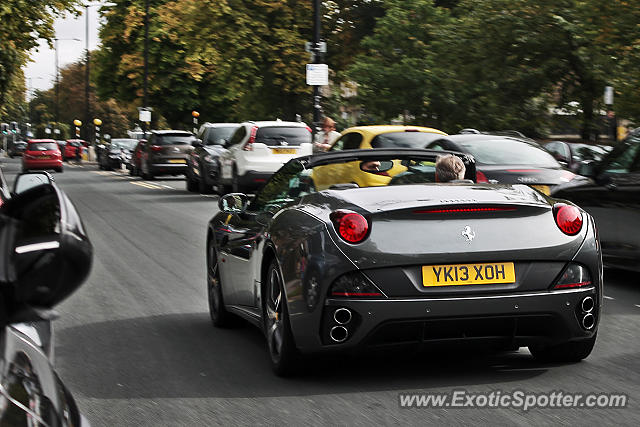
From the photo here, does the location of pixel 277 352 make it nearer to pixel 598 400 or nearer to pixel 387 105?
pixel 598 400

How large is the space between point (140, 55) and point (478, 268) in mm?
59870

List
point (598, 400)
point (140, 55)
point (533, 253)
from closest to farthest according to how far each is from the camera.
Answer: point (598, 400), point (533, 253), point (140, 55)

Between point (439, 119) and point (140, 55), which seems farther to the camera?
point (140, 55)

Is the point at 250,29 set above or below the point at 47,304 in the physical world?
above

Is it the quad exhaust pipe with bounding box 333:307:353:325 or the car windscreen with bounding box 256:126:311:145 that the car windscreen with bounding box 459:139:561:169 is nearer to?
the quad exhaust pipe with bounding box 333:307:353:325

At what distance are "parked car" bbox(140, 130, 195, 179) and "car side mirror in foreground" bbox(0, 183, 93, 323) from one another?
35370 millimetres

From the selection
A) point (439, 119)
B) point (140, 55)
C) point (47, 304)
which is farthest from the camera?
point (140, 55)

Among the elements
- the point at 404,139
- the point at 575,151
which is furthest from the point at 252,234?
the point at 575,151

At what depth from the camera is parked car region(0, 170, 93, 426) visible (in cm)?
203

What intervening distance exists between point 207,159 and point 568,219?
22.2m

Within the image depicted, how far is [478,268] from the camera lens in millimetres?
5879

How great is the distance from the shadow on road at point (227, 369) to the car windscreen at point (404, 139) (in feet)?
26.9

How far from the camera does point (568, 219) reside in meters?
6.23

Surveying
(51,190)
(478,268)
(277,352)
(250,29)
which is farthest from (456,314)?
(250,29)
